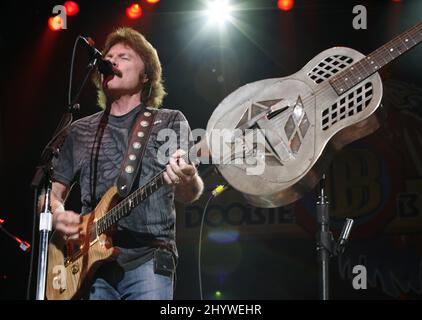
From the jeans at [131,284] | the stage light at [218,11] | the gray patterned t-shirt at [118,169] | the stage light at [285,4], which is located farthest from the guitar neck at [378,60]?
the stage light at [218,11]

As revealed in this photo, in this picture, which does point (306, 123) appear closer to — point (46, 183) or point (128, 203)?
point (128, 203)

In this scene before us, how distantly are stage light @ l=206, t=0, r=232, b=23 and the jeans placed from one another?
2313mm

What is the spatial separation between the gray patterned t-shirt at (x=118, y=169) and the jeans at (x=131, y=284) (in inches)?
2.1

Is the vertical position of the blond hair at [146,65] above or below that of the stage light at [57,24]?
below

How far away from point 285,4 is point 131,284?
265cm

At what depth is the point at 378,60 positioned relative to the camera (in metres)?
2.97

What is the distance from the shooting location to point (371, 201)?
429cm

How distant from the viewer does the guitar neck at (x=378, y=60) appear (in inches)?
116

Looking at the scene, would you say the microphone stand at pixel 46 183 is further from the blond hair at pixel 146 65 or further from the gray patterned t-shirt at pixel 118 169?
the blond hair at pixel 146 65
